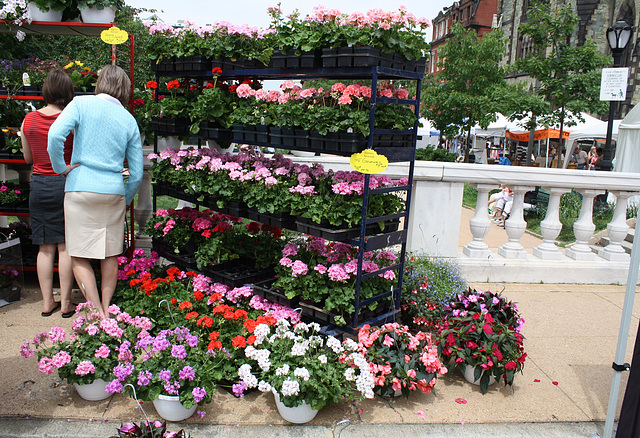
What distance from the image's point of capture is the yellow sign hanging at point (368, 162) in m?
3.38

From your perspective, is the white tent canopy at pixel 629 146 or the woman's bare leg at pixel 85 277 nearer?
the woman's bare leg at pixel 85 277

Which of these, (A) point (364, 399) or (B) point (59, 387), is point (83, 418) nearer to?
(B) point (59, 387)

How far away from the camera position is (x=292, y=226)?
3945mm

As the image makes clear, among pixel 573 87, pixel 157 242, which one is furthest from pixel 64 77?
pixel 573 87

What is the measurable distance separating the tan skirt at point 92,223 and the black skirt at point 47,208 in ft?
1.57

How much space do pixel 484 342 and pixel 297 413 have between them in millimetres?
1429

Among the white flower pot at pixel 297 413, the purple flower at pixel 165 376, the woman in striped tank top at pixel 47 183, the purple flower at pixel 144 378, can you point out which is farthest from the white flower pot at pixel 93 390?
the woman in striped tank top at pixel 47 183

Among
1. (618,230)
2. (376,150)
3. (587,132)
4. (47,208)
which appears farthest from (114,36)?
(587,132)

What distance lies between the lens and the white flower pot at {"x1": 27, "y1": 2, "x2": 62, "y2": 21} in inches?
194

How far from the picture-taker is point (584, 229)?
6.13m

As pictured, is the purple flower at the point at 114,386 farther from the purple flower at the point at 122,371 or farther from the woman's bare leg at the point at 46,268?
the woman's bare leg at the point at 46,268

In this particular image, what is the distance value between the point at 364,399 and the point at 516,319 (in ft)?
4.51

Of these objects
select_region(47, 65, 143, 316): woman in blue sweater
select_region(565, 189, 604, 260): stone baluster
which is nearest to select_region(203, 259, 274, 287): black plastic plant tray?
select_region(47, 65, 143, 316): woman in blue sweater

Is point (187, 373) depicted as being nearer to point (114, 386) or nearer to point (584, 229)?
point (114, 386)
